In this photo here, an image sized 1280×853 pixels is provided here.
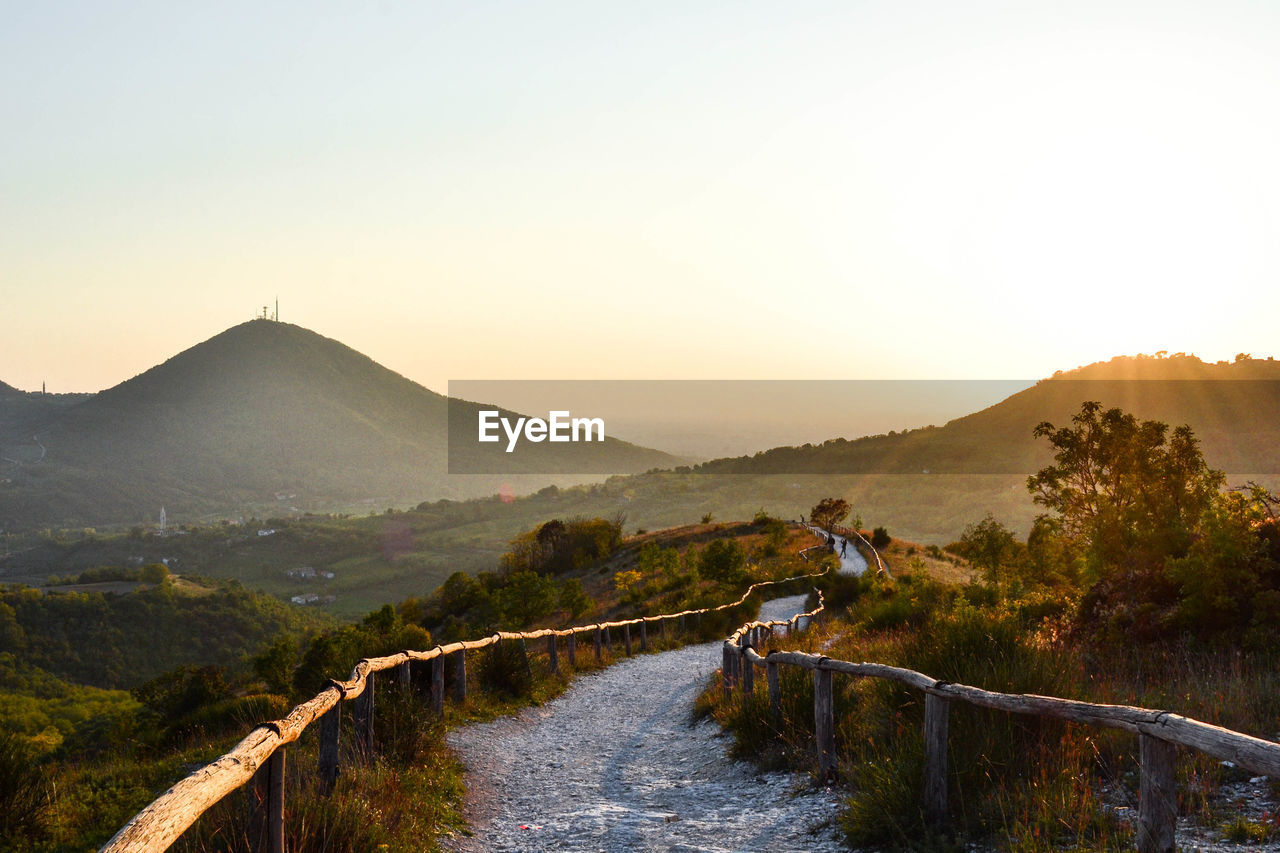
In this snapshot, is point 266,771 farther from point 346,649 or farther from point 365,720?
point 346,649

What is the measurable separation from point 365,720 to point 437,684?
337cm

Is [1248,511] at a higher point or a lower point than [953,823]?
higher

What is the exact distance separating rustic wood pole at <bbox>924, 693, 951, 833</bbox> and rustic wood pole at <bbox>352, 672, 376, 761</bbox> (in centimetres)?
513

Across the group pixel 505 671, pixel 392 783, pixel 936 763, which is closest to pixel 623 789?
pixel 392 783

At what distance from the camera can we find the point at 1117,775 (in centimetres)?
664

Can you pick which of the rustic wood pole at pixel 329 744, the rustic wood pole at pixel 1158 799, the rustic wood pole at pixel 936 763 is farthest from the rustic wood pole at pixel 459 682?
the rustic wood pole at pixel 1158 799

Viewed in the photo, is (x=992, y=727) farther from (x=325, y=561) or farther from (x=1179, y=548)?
(x=325, y=561)

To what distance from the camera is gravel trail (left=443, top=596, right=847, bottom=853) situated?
7258mm

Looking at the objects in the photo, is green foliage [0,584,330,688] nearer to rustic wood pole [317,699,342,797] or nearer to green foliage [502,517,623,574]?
green foliage [502,517,623,574]

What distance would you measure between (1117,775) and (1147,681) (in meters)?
4.23

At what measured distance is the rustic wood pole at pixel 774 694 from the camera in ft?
31.9

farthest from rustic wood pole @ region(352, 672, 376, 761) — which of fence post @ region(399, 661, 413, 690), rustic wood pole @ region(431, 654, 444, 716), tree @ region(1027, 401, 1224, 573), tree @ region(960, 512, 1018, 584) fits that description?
tree @ region(960, 512, 1018, 584)

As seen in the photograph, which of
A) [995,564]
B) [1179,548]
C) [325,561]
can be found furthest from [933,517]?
[1179,548]

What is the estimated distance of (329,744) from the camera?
22.8 ft
